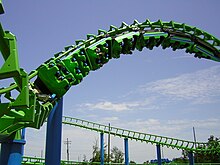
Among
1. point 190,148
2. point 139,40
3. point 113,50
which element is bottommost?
point 190,148

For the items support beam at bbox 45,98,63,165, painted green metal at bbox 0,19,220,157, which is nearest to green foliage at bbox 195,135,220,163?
painted green metal at bbox 0,19,220,157

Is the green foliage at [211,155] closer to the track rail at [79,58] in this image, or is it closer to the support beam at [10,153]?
the track rail at [79,58]

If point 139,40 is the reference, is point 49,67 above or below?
below

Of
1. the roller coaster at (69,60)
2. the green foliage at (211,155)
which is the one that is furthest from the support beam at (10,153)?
the green foliage at (211,155)

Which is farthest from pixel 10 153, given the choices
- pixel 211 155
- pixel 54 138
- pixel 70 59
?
pixel 211 155

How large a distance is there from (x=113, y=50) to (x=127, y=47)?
517 mm

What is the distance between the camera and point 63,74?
15.6 feet

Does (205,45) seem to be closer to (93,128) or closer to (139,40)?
(139,40)

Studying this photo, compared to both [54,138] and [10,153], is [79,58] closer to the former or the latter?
[54,138]

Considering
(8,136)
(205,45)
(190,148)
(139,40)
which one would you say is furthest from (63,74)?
(190,148)

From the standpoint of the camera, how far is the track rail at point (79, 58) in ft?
11.5

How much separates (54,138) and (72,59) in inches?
69.3

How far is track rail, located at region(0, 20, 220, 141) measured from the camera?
11.5ft

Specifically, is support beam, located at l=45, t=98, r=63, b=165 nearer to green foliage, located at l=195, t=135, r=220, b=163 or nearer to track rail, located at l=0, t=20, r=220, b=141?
track rail, located at l=0, t=20, r=220, b=141
